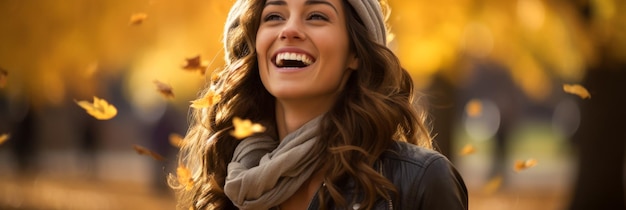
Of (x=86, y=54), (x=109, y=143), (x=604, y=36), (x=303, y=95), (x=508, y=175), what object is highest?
(x=303, y=95)

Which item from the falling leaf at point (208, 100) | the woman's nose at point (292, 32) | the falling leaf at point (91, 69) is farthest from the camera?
the falling leaf at point (91, 69)

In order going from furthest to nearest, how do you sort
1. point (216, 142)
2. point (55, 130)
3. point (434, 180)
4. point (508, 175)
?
1. point (55, 130)
2. point (508, 175)
3. point (216, 142)
4. point (434, 180)

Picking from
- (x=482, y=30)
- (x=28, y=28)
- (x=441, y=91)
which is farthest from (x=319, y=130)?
(x=28, y=28)

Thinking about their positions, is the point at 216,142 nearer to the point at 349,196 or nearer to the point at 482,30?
the point at 349,196

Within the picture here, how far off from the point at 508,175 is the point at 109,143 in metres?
13.4

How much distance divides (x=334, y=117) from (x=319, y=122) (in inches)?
2.1

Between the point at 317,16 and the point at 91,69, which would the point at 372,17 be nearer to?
the point at 317,16

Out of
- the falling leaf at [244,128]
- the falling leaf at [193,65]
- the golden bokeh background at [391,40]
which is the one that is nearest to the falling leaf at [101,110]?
the falling leaf at [193,65]

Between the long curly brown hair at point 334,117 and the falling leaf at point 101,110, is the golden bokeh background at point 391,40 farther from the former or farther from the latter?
the long curly brown hair at point 334,117

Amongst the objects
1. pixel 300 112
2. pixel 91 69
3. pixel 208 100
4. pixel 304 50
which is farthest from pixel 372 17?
pixel 91 69

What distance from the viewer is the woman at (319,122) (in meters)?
4.12

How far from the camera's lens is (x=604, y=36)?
404 inches

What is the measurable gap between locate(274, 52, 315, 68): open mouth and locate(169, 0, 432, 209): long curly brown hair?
0.61ft

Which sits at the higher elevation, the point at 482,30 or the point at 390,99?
the point at 390,99
